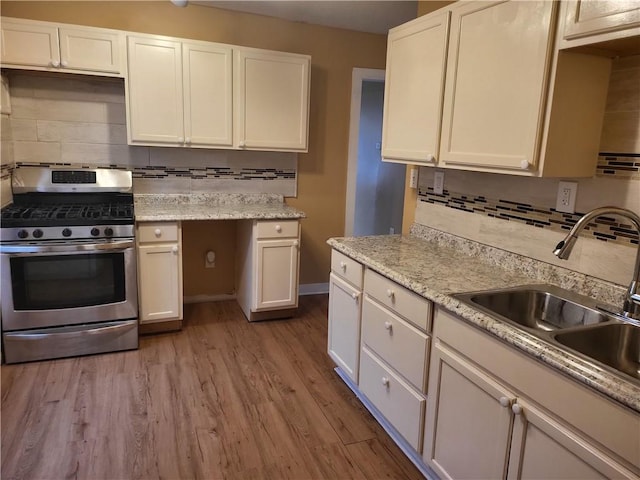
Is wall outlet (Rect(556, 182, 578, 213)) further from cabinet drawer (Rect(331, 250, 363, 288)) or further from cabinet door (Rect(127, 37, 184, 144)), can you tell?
cabinet door (Rect(127, 37, 184, 144))

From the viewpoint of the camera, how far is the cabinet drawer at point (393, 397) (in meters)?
1.92

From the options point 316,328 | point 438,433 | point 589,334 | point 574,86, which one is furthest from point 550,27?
point 316,328

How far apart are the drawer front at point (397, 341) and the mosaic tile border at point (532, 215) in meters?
0.70

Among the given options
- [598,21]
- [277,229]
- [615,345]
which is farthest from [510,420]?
[277,229]

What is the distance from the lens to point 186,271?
3.89m

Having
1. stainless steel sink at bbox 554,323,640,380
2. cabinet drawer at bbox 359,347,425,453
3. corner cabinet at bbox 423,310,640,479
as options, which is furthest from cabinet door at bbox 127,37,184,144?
stainless steel sink at bbox 554,323,640,380

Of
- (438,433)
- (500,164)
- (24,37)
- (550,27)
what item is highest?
(24,37)

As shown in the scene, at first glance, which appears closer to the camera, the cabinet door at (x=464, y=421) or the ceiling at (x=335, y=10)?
the cabinet door at (x=464, y=421)

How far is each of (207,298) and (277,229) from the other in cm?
109

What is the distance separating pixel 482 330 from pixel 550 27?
1.05 metres

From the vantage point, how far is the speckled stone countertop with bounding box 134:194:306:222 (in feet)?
10.3

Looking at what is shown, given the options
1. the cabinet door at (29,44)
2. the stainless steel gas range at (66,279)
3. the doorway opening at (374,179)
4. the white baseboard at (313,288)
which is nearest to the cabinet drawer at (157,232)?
the stainless steel gas range at (66,279)

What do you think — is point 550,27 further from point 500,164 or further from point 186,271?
point 186,271

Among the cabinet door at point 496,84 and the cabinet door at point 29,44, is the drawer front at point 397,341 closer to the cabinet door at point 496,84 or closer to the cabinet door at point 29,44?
the cabinet door at point 496,84
